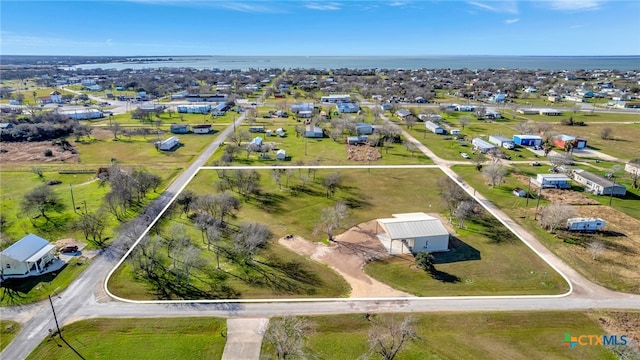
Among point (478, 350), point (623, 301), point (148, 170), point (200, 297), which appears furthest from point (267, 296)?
point (148, 170)

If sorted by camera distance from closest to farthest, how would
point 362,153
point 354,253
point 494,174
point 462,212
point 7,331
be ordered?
point 7,331, point 354,253, point 462,212, point 494,174, point 362,153

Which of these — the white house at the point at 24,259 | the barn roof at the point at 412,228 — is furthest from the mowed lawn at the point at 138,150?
the barn roof at the point at 412,228

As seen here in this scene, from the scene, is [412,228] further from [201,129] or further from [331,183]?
[201,129]

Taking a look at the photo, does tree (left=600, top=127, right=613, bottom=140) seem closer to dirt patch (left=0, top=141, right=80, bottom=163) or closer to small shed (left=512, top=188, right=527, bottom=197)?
small shed (left=512, top=188, right=527, bottom=197)

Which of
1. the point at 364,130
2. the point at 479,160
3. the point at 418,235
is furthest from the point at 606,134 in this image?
the point at 418,235

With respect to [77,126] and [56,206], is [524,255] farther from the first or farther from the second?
[77,126]

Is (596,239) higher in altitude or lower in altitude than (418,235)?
lower

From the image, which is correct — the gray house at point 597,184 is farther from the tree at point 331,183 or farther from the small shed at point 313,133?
the small shed at point 313,133
